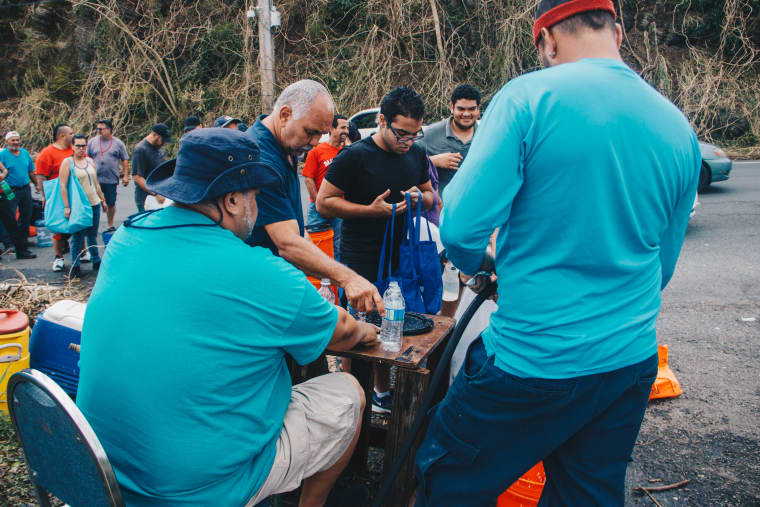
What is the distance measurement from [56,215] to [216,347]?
612 cm

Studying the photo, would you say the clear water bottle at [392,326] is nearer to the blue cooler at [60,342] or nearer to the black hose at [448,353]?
the black hose at [448,353]

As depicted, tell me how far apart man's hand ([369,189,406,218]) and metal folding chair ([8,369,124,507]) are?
81.3 inches

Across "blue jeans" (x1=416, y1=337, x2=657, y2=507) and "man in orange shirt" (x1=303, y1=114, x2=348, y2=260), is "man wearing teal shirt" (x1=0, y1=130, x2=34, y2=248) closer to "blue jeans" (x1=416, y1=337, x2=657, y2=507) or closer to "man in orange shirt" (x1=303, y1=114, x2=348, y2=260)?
"man in orange shirt" (x1=303, y1=114, x2=348, y2=260)

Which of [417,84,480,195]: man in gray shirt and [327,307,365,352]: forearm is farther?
[417,84,480,195]: man in gray shirt

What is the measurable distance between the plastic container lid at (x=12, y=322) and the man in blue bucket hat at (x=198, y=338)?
6.22 ft

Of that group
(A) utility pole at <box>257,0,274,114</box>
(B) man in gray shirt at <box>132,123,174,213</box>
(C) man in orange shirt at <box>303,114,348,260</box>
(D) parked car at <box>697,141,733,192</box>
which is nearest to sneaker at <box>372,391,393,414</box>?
(C) man in orange shirt at <box>303,114,348,260</box>

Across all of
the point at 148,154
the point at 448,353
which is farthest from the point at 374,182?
the point at 148,154

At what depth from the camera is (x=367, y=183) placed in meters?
3.43

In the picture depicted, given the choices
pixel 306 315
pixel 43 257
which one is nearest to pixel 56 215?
pixel 43 257

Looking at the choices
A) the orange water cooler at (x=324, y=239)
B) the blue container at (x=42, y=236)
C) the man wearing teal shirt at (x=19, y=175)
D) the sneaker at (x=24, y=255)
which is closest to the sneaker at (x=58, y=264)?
the sneaker at (x=24, y=255)

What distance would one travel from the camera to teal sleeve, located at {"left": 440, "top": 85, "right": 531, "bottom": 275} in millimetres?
1497

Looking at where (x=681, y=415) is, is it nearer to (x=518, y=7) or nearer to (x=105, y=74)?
(x=518, y=7)

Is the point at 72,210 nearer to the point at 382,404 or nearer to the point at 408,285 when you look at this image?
the point at 382,404

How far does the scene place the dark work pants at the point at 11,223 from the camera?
7523 mm
